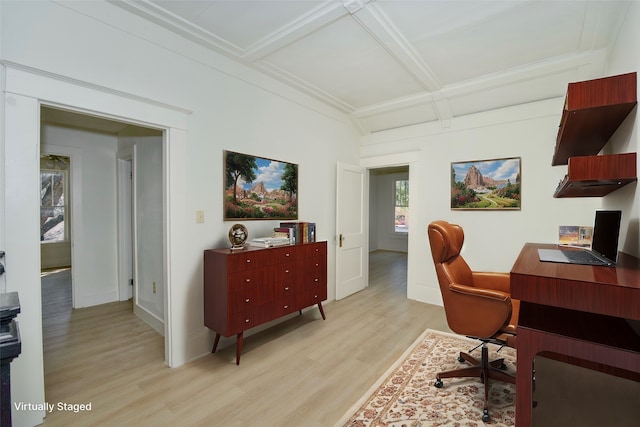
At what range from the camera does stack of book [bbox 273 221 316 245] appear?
306 cm

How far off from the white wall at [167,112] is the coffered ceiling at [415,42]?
227 mm

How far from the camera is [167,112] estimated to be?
7.77 feet

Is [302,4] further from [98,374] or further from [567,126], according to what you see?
[98,374]

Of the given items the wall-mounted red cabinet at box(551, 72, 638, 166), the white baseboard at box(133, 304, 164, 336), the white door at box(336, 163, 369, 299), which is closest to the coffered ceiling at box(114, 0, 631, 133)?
the wall-mounted red cabinet at box(551, 72, 638, 166)

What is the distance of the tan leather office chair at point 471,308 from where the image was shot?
1.84 m

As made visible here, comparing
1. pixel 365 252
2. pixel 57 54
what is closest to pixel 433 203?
pixel 365 252

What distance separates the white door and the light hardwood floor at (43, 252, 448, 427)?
74 cm

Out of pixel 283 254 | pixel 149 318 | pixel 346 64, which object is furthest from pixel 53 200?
pixel 346 64

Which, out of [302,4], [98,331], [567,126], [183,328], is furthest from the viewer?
[98,331]

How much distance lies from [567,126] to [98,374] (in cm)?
380

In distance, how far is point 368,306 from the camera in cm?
391

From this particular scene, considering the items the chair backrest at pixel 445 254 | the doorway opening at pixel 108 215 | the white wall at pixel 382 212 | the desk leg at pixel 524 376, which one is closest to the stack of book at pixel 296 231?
the doorway opening at pixel 108 215

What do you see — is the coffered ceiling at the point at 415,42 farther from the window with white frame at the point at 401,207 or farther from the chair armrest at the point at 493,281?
the window with white frame at the point at 401,207

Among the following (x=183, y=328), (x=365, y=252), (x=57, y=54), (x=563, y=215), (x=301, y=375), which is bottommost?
(x=301, y=375)
